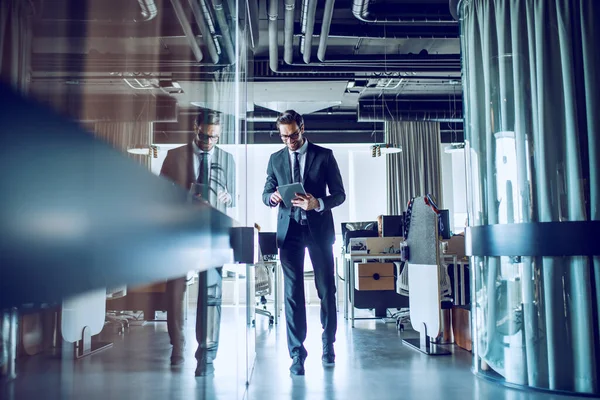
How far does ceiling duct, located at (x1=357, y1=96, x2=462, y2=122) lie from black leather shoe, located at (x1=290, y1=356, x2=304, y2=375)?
20.7 ft

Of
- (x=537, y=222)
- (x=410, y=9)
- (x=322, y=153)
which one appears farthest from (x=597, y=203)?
(x=410, y=9)

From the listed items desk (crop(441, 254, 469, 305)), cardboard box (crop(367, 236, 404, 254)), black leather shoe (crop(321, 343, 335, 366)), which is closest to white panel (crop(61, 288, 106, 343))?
black leather shoe (crop(321, 343, 335, 366))

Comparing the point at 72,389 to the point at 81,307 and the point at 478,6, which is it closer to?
the point at 81,307

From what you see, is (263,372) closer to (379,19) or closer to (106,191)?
(106,191)

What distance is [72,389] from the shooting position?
0.28 metres

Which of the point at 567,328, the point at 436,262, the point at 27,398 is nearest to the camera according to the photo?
the point at 27,398

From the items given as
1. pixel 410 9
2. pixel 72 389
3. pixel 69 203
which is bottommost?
pixel 72 389

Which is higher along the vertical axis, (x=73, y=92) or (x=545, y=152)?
(x=545, y=152)

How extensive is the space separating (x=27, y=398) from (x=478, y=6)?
2.87 meters

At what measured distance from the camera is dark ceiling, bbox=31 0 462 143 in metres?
0.27

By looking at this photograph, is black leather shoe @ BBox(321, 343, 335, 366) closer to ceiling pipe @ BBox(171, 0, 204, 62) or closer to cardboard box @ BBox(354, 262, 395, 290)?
cardboard box @ BBox(354, 262, 395, 290)

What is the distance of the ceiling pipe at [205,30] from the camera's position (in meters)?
0.85

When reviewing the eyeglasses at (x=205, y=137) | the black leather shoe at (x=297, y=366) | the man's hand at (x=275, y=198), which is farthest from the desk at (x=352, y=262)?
the eyeglasses at (x=205, y=137)

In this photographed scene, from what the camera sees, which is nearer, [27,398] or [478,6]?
[27,398]
